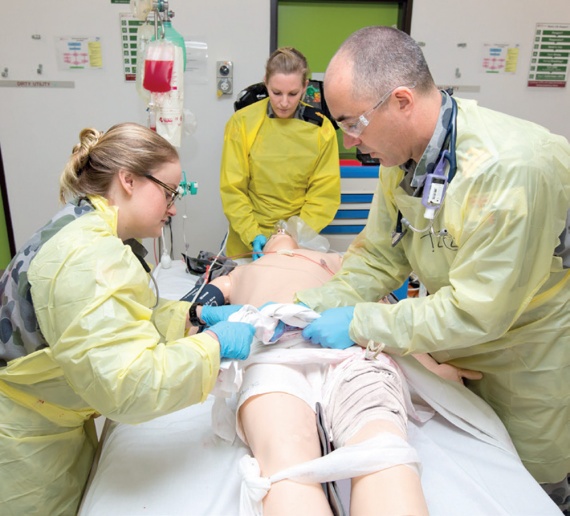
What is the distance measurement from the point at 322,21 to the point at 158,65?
1836mm

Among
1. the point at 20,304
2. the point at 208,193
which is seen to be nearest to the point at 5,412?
the point at 20,304

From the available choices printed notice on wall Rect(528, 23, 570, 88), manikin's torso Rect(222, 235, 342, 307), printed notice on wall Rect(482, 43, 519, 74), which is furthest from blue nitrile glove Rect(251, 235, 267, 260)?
printed notice on wall Rect(528, 23, 570, 88)

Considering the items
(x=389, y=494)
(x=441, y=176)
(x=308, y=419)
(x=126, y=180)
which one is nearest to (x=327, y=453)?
(x=308, y=419)

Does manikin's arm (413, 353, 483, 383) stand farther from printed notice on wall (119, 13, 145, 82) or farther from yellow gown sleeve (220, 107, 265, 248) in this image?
printed notice on wall (119, 13, 145, 82)

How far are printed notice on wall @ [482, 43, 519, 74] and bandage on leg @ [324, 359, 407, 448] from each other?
3131mm

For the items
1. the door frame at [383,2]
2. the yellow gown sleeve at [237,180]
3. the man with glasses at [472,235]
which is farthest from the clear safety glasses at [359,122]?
the door frame at [383,2]

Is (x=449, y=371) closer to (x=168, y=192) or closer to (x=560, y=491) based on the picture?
(x=560, y=491)

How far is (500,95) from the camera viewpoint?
383 centimetres

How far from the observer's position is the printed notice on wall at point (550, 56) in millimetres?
3734

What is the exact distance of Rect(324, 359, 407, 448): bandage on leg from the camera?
4.07ft

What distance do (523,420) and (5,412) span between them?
1363 mm

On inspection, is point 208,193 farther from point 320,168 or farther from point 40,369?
point 40,369

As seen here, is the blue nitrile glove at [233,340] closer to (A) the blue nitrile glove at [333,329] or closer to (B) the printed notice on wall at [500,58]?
(A) the blue nitrile glove at [333,329]

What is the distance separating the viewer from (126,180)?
4.14 feet
